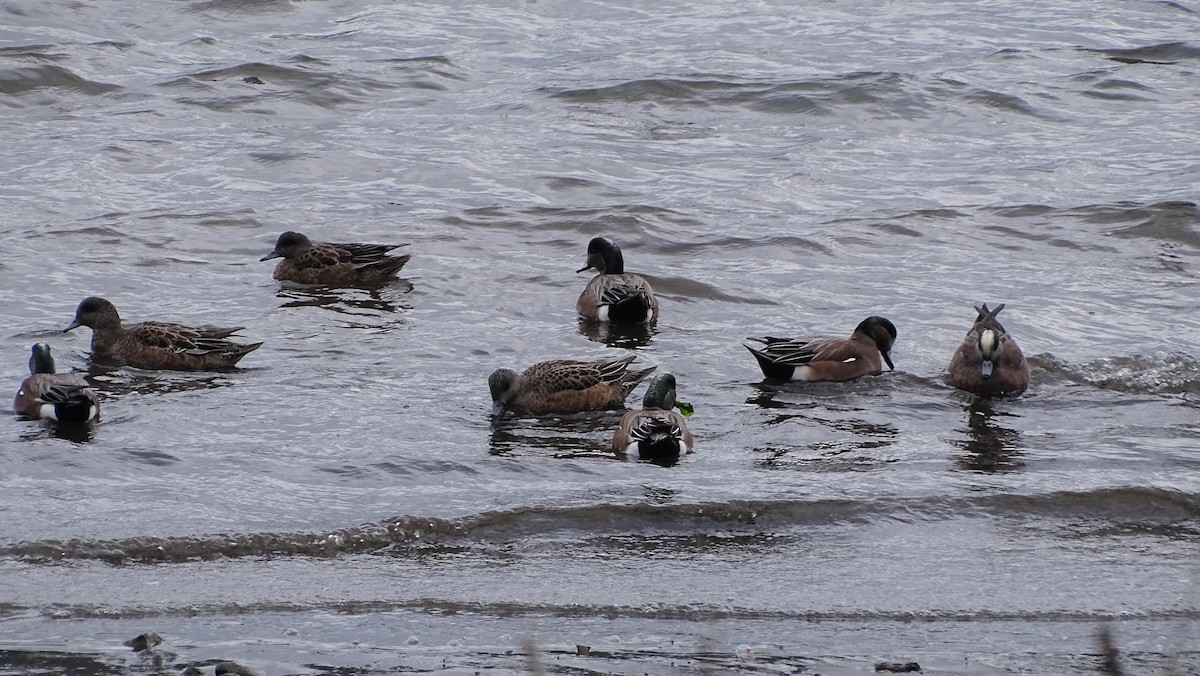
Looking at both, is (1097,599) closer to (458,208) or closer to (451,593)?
(451,593)

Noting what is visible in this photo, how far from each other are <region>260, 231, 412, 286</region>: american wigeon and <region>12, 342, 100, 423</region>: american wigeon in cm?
361

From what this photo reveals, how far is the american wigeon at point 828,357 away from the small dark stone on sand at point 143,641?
508 centimetres

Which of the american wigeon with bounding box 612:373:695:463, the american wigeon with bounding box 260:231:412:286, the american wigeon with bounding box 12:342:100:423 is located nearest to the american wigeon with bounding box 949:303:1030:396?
the american wigeon with bounding box 612:373:695:463

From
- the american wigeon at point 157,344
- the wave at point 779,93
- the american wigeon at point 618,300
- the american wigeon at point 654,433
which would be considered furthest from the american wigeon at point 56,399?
the wave at point 779,93

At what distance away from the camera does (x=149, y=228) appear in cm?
1361

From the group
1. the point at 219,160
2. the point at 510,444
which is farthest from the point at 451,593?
the point at 219,160

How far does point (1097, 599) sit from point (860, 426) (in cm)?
278

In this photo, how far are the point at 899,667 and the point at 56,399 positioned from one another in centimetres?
531

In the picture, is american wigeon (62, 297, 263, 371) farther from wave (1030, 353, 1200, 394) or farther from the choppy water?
wave (1030, 353, 1200, 394)

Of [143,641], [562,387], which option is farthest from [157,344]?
[143,641]

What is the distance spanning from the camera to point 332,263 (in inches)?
496

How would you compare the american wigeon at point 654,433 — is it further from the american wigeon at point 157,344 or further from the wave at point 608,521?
the american wigeon at point 157,344

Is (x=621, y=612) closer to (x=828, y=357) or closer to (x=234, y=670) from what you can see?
(x=234, y=670)

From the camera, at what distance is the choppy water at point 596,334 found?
6109mm
